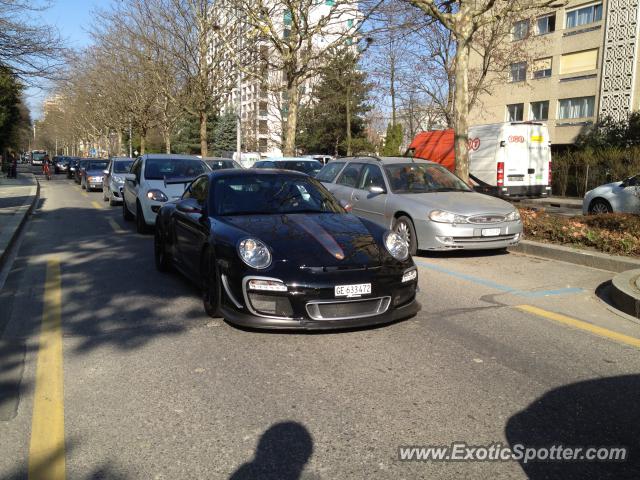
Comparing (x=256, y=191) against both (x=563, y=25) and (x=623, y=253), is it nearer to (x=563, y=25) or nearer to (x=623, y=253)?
(x=623, y=253)

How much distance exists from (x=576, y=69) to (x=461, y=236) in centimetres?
3418

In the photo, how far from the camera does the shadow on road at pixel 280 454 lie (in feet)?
9.27

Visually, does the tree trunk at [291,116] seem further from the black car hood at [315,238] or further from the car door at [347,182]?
the black car hood at [315,238]

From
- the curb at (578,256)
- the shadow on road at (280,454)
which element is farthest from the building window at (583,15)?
the shadow on road at (280,454)

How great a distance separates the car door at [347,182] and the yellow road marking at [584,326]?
523 cm

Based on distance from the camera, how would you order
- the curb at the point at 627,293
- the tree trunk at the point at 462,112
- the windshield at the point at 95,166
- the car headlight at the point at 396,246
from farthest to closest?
1. the windshield at the point at 95,166
2. the tree trunk at the point at 462,112
3. the curb at the point at 627,293
4. the car headlight at the point at 396,246

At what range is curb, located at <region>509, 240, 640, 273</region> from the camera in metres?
7.67

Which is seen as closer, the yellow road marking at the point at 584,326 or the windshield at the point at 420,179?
the yellow road marking at the point at 584,326

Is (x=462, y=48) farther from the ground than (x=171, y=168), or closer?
farther from the ground

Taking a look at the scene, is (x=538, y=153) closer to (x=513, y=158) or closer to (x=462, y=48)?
(x=513, y=158)

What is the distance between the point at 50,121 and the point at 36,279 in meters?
Answer: 97.0

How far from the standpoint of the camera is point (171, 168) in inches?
476

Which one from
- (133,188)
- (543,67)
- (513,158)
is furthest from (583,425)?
(543,67)

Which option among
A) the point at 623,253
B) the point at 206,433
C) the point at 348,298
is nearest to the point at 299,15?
the point at 623,253
